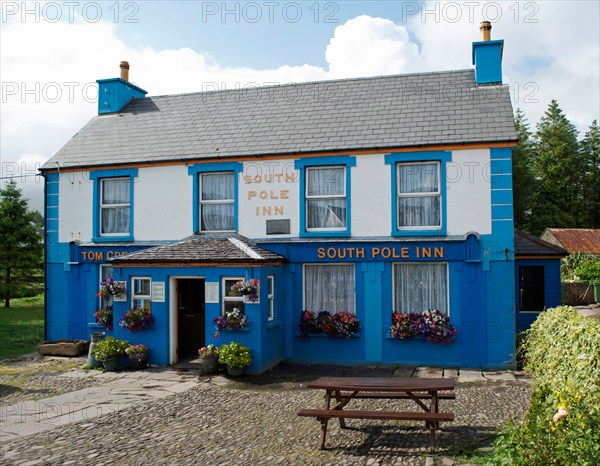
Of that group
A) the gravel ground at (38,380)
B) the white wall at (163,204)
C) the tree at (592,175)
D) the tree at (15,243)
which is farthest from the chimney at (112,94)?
the tree at (592,175)

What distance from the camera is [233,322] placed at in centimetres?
1288

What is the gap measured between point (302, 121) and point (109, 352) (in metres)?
8.14

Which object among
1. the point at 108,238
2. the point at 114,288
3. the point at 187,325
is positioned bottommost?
the point at 187,325

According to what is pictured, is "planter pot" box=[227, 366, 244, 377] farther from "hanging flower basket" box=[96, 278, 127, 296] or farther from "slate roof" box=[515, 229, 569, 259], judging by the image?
"slate roof" box=[515, 229, 569, 259]

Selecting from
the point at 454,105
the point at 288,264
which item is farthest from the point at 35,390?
the point at 454,105

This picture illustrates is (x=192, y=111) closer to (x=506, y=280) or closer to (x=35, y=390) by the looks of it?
(x=35, y=390)

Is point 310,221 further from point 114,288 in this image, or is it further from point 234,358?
point 114,288

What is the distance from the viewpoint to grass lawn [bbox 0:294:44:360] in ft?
55.0

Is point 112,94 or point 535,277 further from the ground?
point 112,94

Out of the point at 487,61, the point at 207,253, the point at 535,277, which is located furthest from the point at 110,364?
the point at 535,277

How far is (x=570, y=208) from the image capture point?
55688 millimetres

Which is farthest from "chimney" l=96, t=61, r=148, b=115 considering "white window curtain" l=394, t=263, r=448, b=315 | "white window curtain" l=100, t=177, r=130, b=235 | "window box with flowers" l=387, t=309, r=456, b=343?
"window box with flowers" l=387, t=309, r=456, b=343

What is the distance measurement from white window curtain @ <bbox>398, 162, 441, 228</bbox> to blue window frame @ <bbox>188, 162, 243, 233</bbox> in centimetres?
461

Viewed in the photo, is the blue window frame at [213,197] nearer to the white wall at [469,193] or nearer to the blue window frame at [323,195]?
the blue window frame at [323,195]
